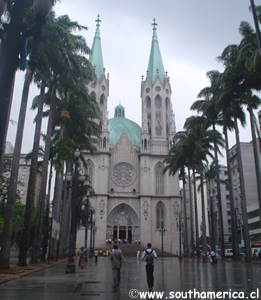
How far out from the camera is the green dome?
221 ft

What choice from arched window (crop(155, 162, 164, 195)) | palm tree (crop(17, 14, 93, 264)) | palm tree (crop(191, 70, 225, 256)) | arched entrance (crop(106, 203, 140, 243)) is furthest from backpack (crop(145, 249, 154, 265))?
arched window (crop(155, 162, 164, 195))

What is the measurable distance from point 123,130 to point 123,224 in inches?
813

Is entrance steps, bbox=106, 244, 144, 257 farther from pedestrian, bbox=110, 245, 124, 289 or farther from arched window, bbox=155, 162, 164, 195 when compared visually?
pedestrian, bbox=110, 245, 124, 289

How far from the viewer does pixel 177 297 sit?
791 cm

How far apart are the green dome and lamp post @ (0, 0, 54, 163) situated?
57818mm

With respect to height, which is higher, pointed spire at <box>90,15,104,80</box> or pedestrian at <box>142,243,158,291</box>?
pointed spire at <box>90,15,104,80</box>

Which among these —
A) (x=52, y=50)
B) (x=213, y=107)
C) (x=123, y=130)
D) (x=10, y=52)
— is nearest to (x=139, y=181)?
(x=123, y=130)

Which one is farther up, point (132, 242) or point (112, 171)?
point (112, 171)

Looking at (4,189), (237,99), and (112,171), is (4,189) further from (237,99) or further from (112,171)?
(112,171)

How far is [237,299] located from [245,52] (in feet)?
65.0

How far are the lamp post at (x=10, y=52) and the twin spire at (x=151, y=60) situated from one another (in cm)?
6067

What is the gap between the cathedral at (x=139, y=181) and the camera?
56.4m

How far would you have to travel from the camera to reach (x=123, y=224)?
5916 cm

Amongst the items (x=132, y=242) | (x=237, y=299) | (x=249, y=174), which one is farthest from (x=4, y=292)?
(x=249, y=174)
